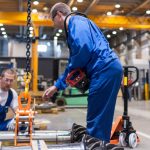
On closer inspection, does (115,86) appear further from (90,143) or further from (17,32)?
(17,32)

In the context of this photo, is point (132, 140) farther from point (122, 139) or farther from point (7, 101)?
point (7, 101)

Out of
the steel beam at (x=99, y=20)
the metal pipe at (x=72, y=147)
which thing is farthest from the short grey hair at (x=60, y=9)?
the steel beam at (x=99, y=20)

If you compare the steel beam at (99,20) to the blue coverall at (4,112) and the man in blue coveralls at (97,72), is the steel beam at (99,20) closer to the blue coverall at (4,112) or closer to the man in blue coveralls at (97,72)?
the blue coverall at (4,112)

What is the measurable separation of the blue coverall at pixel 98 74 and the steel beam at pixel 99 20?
1390cm

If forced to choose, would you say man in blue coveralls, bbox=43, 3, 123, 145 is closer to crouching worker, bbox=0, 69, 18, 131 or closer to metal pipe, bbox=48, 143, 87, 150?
metal pipe, bbox=48, 143, 87, 150

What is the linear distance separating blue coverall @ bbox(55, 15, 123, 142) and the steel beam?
13898 millimetres

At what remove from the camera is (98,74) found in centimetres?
341

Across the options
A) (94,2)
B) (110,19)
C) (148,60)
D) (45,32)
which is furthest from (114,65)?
(45,32)

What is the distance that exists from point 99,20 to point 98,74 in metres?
14.6

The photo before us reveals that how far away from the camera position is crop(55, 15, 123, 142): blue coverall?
3340mm

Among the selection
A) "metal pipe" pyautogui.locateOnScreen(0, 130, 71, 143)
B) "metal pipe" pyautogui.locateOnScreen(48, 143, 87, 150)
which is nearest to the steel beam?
"metal pipe" pyautogui.locateOnScreen(0, 130, 71, 143)

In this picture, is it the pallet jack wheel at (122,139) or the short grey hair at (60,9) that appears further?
the pallet jack wheel at (122,139)

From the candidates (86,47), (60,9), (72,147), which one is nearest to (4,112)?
(60,9)

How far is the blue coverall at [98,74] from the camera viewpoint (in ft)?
11.0
